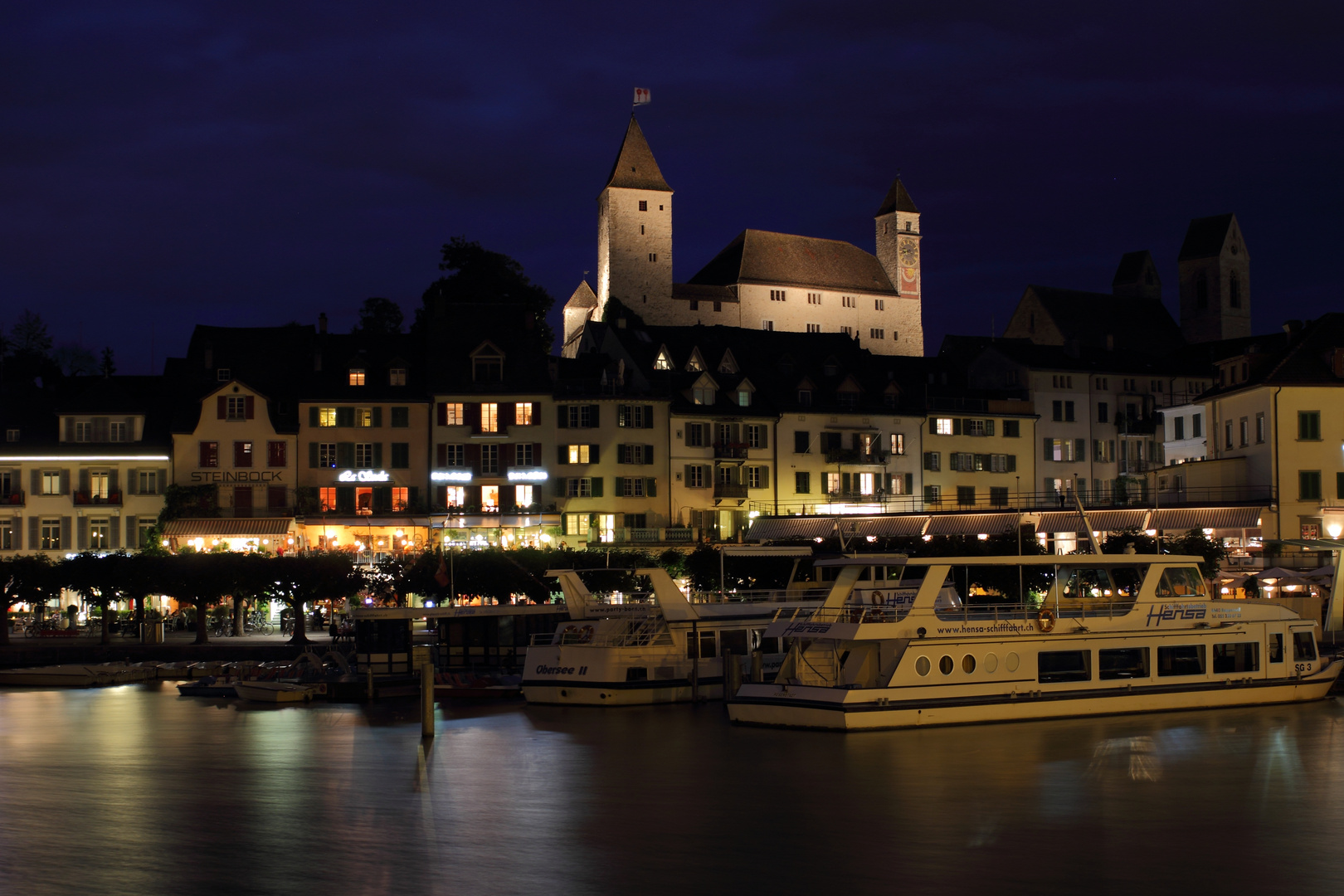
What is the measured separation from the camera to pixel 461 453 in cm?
8006

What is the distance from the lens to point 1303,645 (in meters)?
44.6

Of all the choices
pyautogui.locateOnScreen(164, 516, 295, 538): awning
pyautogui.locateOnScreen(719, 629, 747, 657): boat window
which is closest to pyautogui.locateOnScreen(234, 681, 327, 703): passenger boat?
pyautogui.locateOnScreen(719, 629, 747, 657): boat window

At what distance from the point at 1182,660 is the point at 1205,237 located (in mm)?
118661

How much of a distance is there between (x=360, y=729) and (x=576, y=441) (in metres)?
38.4

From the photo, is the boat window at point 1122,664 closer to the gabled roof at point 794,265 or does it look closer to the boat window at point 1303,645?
the boat window at point 1303,645

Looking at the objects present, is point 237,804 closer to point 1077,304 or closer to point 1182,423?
point 1182,423

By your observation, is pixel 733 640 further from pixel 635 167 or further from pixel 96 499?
pixel 635 167

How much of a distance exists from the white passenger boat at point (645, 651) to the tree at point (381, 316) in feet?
207

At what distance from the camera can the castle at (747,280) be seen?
128750 millimetres

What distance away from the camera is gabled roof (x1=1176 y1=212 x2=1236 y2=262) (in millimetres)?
149125

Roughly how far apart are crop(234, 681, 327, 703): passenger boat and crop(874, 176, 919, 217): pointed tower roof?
4003 inches

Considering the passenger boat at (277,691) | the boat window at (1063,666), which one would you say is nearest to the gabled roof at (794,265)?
the passenger boat at (277,691)

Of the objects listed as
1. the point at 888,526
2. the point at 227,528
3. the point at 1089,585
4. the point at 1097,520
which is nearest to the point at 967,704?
the point at 1089,585

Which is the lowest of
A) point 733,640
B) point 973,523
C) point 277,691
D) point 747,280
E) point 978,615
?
point 277,691
